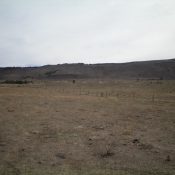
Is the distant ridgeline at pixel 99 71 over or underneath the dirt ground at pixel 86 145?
over

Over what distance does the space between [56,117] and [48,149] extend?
546cm

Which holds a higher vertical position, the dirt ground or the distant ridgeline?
the distant ridgeline

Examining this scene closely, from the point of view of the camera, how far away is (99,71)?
85.4 meters

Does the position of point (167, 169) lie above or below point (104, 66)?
below

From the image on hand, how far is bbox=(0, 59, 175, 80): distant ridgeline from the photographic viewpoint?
7950cm

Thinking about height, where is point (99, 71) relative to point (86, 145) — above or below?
above

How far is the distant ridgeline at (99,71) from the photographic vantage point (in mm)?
79500

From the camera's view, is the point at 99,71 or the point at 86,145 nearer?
the point at 86,145

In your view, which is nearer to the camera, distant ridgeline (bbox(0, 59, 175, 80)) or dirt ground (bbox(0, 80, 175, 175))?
dirt ground (bbox(0, 80, 175, 175))

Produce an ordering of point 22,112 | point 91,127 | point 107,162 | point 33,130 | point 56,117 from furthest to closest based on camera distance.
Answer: point 22,112, point 56,117, point 91,127, point 33,130, point 107,162

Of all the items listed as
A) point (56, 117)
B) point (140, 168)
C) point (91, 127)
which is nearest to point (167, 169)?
point (140, 168)

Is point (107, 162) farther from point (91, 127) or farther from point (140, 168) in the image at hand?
point (91, 127)

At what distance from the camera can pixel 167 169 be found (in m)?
6.98

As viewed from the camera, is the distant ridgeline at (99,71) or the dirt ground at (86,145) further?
the distant ridgeline at (99,71)
